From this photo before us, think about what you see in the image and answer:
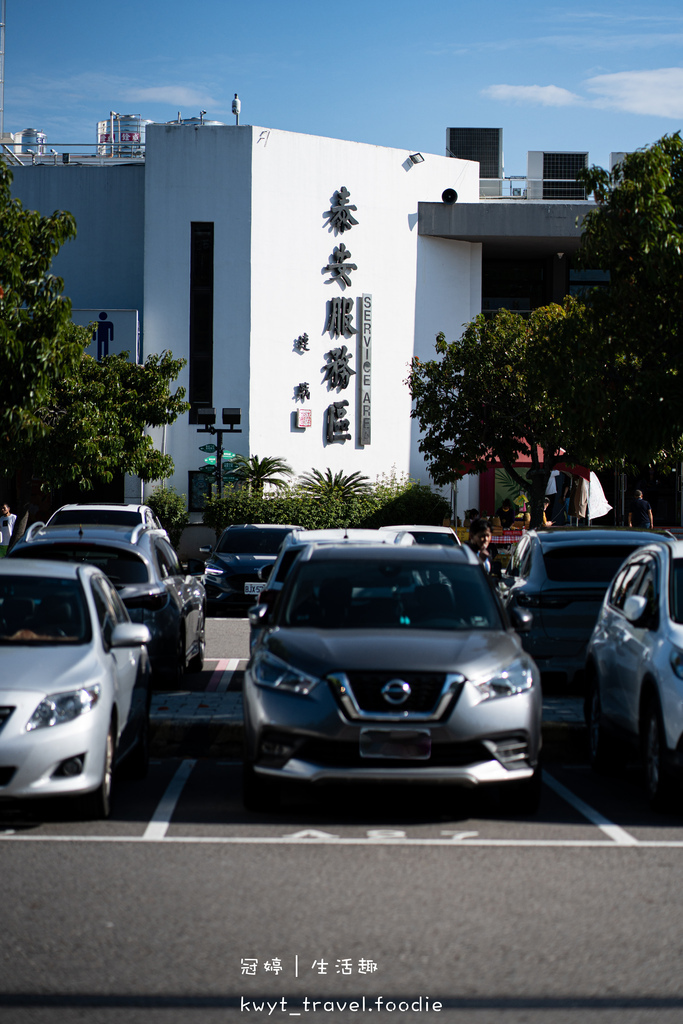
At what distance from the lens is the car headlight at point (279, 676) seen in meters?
7.13

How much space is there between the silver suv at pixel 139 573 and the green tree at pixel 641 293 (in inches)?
272

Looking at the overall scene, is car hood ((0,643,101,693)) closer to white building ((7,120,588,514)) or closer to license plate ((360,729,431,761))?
license plate ((360,729,431,761))

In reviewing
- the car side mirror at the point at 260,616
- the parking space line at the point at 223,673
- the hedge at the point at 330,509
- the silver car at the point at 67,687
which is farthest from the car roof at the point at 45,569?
the hedge at the point at 330,509

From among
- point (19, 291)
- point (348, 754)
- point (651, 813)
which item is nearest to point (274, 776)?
point (348, 754)

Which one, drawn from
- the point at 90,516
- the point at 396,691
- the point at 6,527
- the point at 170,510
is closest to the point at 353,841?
the point at 396,691

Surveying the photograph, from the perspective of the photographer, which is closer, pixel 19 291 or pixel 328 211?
pixel 19 291

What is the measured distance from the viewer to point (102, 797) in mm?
7207

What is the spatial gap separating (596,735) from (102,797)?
3.63 meters

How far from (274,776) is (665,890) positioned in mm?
2215

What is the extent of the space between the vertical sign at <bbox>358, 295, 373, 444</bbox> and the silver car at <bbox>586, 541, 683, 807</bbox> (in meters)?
35.6

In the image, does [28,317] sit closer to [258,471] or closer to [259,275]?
[258,471]

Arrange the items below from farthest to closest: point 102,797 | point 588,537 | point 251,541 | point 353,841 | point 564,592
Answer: point 251,541, point 588,537, point 564,592, point 102,797, point 353,841

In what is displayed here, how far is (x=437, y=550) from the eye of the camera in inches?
347

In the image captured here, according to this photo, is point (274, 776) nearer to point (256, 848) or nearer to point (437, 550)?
point (256, 848)
